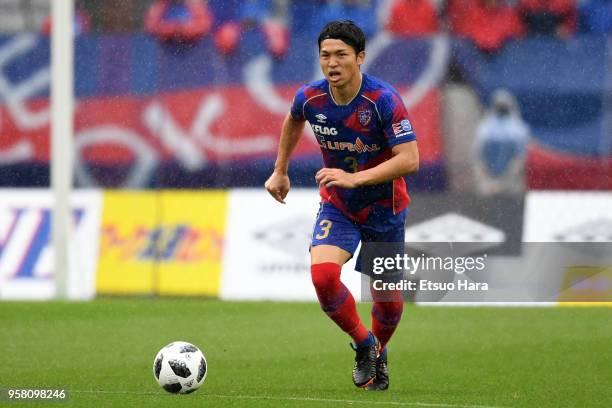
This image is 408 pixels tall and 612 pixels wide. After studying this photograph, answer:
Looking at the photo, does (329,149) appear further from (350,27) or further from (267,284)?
(267,284)

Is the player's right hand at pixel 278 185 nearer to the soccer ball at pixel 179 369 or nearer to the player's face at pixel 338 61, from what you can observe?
the player's face at pixel 338 61

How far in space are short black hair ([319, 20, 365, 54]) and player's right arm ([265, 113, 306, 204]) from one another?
61 cm

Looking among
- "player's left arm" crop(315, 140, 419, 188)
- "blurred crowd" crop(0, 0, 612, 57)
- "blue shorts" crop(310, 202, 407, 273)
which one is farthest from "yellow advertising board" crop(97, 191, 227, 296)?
"player's left arm" crop(315, 140, 419, 188)

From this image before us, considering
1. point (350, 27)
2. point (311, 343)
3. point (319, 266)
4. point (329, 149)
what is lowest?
point (311, 343)

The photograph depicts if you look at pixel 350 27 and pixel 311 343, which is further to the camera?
pixel 311 343

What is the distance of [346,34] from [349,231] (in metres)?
1.08


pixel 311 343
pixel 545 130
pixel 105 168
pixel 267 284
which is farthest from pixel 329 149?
pixel 105 168

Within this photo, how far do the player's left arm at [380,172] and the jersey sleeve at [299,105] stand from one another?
1.80ft

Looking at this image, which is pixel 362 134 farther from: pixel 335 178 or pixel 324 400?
pixel 324 400

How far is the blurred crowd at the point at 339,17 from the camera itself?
56.0ft

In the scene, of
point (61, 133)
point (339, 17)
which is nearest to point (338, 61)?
point (61, 133)

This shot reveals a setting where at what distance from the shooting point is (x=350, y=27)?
22.7 feet

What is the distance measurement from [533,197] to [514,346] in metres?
3.53

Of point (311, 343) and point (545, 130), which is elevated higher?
point (545, 130)
